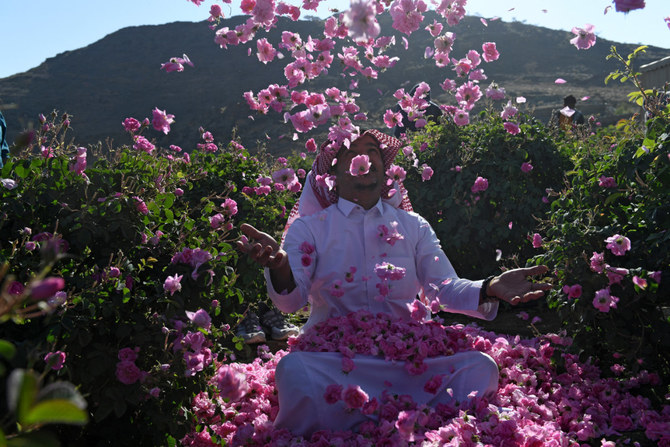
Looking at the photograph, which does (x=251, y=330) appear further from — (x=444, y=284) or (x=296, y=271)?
(x=444, y=284)

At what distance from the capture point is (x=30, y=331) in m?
1.99

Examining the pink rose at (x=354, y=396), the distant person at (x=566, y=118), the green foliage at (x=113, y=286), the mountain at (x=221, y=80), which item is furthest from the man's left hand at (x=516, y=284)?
the mountain at (x=221, y=80)

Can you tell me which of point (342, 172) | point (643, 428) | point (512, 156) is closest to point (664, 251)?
point (643, 428)

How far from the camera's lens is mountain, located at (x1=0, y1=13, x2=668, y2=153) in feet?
102

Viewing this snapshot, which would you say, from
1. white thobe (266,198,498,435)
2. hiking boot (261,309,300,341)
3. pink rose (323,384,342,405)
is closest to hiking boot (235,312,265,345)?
hiking boot (261,309,300,341)

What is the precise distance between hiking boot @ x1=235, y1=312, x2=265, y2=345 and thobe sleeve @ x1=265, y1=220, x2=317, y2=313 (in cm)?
151

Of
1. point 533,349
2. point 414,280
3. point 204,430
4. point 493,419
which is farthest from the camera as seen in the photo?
point 533,349

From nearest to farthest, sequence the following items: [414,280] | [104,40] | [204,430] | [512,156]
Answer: [204,430] < [414,280] < [512,156] < [104,40]

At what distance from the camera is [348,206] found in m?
3.27

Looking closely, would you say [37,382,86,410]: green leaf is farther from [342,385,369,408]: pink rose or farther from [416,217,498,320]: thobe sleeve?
[416,217,498,320]: thobe sleeve

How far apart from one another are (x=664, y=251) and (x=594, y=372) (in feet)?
3.36

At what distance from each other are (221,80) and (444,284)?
130ft

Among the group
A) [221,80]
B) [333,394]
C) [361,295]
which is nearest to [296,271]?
[361,295]

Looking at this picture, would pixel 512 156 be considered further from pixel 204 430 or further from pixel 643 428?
pixel 204 430
